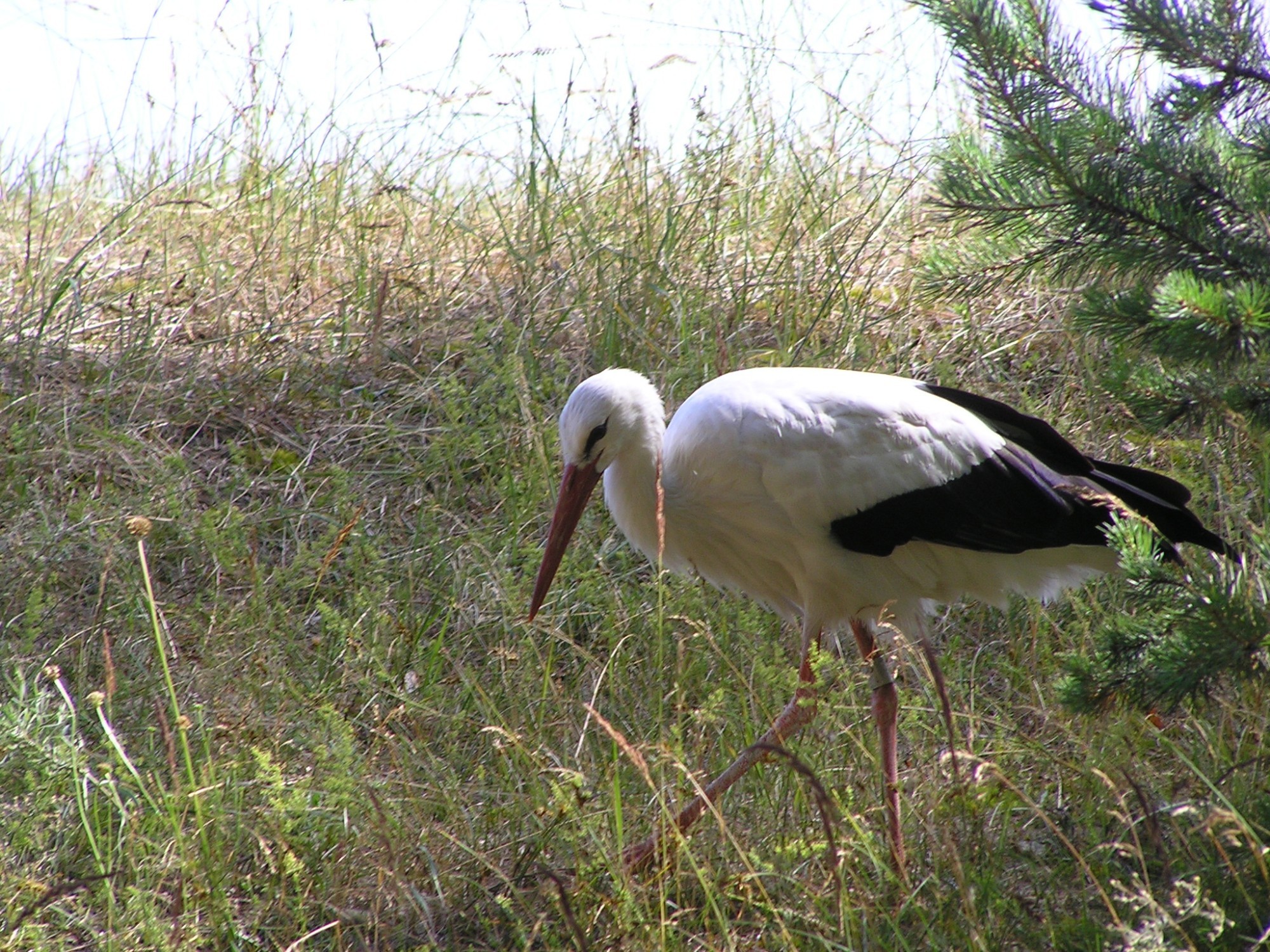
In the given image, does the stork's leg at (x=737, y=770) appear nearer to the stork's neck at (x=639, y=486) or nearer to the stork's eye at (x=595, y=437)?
the stork's neck at (x=639, y=486)

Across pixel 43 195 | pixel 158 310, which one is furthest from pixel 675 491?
pixel 43 195

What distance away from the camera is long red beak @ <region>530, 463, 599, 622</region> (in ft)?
9.80

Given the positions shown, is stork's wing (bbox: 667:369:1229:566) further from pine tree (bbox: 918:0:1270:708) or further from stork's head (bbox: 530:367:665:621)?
pine tree (bbox: 918:0:1270:708)

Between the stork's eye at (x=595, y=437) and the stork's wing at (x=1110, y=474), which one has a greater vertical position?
the stork's eye at (x=595, y=437)

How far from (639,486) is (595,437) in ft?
0.59

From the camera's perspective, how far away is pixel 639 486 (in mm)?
3053

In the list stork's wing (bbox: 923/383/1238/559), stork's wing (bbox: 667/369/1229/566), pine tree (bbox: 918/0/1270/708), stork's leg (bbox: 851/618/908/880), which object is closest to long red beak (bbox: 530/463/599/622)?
stork's wing (bbox: 667/369/1229/566)

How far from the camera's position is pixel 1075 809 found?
2727 mm

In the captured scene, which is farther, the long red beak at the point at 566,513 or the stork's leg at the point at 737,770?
the long red beak at the point at 566,513

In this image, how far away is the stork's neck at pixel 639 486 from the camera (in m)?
3.01

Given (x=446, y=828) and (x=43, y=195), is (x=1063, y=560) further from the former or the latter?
(x=43, y=195)

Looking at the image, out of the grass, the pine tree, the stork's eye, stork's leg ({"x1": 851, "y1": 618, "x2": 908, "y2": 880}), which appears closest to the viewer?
the pine tree

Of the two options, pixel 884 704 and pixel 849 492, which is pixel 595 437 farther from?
pixel 884 704

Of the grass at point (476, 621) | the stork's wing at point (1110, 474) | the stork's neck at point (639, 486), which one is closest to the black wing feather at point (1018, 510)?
the stork's wing at point (1110, 474)
